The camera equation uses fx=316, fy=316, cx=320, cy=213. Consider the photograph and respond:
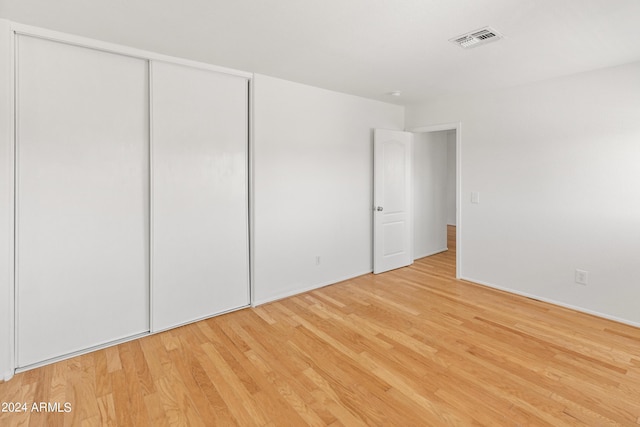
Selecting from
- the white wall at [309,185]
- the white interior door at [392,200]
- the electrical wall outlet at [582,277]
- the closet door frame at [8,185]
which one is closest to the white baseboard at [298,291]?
the white wall at [309,185]

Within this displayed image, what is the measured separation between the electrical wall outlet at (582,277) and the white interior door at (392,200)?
2113 millimetres

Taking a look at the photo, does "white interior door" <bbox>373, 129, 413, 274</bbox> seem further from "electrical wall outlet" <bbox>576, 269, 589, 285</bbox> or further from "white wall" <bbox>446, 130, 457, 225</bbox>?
"white wall" <bbox>446, 130, 457, 225</bbox>

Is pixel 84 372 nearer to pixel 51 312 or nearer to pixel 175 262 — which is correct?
pixel 51 312

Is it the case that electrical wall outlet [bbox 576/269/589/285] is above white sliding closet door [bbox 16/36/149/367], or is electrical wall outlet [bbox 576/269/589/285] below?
below

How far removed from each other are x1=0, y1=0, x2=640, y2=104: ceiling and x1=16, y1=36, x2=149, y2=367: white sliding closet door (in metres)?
0.32

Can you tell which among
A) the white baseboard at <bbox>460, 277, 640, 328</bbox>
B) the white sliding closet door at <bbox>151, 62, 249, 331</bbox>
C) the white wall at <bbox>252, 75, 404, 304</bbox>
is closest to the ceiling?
the white sliding closet door at <bbox>151, 62, 249, 331</bbox>

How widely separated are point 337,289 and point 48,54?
3506mm

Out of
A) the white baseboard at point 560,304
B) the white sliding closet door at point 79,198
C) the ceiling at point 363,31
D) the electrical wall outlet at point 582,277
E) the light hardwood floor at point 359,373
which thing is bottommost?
the light hardwood floor at point 359,373

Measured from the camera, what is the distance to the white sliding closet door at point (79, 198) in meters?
2.31

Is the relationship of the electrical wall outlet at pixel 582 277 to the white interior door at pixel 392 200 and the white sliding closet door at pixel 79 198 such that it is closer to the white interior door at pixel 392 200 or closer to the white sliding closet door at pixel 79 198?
the white interior door at pixel 392 200

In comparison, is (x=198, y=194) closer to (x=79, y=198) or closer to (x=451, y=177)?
(x=79, y=198)

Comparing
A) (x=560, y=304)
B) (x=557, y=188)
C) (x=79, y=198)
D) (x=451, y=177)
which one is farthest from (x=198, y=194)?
(x=451, y=177)

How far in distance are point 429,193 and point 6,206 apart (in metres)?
5.35

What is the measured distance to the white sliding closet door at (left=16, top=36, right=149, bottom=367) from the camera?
2.31 m
